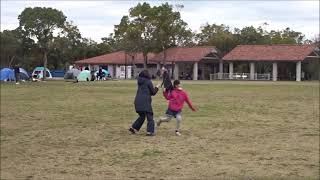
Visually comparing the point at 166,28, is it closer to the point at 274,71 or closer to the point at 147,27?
the point at 147,27

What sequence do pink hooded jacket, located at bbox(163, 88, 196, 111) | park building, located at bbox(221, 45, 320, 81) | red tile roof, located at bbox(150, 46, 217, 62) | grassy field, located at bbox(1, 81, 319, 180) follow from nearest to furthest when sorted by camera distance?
grassy field, located at bbox(1, 81, 319, 180) → pink hooded jacket, located at bbox(163, 88, 196, 111) → park building, located at bbox(221, 45, 320, 81) → red tile roof, located at bbox(150, 46, 217, 62)

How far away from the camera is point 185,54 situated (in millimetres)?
70750

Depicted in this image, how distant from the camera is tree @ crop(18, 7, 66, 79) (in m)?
64.2

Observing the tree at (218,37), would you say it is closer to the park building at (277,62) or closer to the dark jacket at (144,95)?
the park building at (277,62)

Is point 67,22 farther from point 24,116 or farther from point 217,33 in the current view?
point 24,116

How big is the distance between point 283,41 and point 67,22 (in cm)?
3159

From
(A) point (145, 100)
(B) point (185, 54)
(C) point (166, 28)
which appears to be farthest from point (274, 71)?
(A) point (145, 100)

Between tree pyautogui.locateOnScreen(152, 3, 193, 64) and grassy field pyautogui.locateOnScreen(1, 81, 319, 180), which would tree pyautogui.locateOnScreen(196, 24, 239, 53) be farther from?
grassy field pyautogui.locateOnScreen(1, 81, 319, 180)

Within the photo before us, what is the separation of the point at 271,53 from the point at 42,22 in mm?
25470

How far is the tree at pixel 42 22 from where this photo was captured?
64.2 meters

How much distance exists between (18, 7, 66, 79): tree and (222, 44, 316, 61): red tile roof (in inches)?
765

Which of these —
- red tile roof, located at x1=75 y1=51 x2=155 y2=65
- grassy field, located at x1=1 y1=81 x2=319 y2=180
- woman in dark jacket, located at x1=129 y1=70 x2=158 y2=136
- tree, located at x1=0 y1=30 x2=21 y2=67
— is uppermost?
tree, located at x1=0 y1=30 x2=21 y2=67

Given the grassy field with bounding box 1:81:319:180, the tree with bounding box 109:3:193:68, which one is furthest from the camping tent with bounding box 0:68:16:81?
the grassy field with bounding box 1:81:319:180

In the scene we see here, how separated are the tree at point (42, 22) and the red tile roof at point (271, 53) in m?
19.4
